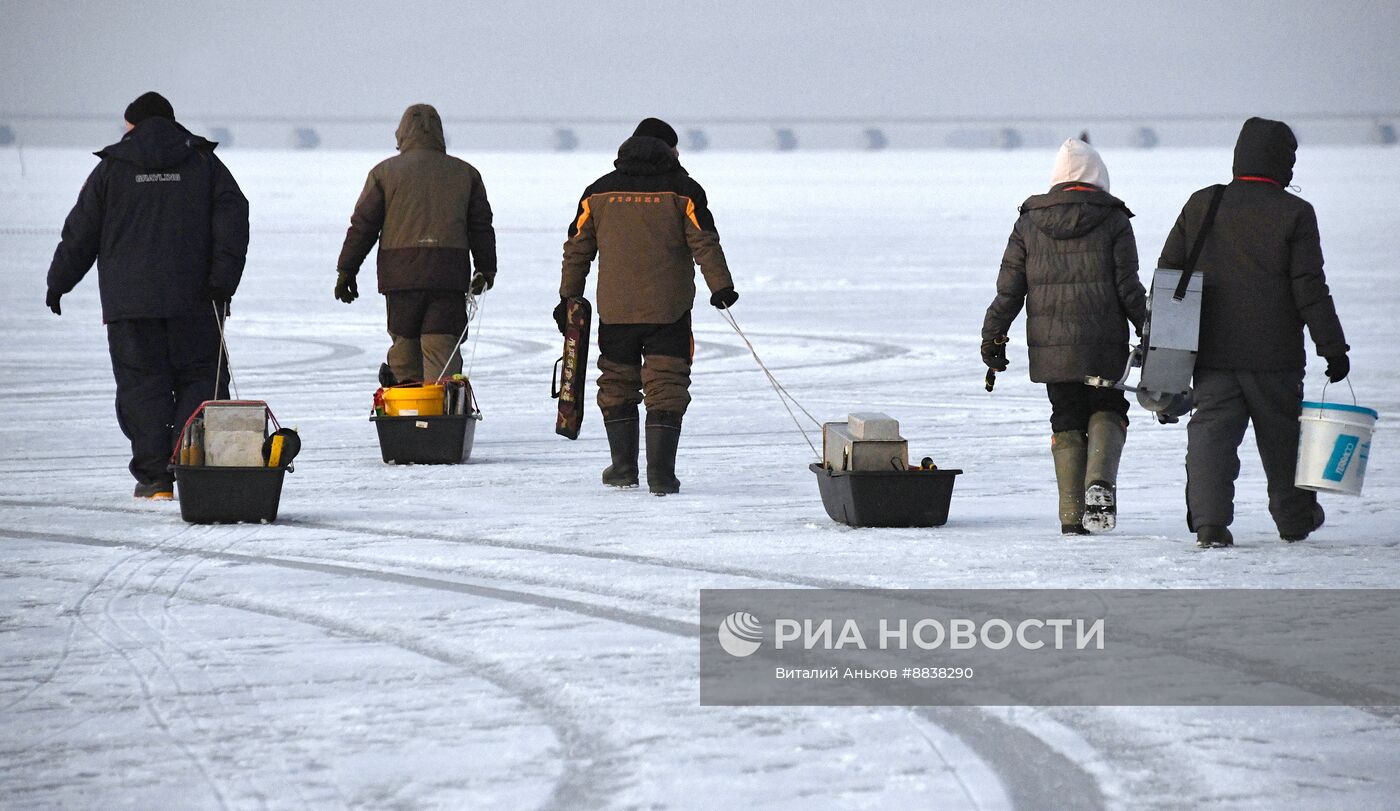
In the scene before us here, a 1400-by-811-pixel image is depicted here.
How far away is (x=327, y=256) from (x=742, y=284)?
957 cm

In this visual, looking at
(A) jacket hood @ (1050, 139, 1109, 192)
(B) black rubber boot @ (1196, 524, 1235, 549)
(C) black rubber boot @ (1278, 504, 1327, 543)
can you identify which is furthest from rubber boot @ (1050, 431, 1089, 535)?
(A) jacket hood @ (1050, 139, 1109, 192)

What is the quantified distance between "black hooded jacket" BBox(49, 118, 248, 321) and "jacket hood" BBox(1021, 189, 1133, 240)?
328 cm

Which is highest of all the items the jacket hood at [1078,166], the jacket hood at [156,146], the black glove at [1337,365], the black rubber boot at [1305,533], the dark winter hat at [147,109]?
the dark winter hat at [147,109]

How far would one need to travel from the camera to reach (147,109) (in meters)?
7.72

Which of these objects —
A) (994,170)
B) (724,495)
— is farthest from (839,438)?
(994,170)

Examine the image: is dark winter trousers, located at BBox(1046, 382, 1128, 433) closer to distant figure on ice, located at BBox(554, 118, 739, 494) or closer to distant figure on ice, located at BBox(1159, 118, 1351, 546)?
distant figure on ice, located at BBox(1159, 118, 1351, 546)

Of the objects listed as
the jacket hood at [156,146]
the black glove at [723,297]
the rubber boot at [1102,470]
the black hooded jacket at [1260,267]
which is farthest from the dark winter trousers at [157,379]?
the black hooded jacket at [1260,267]

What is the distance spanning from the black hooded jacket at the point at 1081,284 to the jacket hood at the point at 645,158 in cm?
184

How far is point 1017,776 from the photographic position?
365cm

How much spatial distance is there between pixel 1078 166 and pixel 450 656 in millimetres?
3230

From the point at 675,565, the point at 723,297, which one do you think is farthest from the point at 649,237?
the point at 675,565

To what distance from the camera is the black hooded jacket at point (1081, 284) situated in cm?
665

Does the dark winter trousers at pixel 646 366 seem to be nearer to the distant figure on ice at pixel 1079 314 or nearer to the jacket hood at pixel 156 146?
the distant figure on ice at pixel 1079 314

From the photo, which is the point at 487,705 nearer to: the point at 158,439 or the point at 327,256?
the point at 158,439
